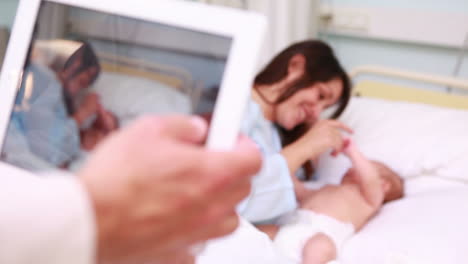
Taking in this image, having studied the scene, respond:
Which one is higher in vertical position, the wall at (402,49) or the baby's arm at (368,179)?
the wall at (402,49)

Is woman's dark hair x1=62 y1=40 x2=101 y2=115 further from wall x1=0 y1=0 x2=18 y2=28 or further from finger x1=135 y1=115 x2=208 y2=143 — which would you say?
wall x1=0 y1=0 x2=18 y2=28

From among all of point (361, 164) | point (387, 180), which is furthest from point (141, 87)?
point (387, 180)

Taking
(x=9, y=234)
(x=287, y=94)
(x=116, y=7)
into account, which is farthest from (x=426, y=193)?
(x=9, y=234)

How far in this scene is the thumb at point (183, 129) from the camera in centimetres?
36

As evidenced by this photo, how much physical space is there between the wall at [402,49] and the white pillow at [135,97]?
4.68 ft

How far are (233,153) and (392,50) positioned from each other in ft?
5.21

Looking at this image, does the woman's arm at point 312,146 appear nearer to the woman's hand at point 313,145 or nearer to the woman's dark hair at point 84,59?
the woman's hand at point 313,145

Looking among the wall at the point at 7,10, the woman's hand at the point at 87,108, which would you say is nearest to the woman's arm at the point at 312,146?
the woman's hand at the point at 87,108

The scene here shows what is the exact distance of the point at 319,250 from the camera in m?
1.03

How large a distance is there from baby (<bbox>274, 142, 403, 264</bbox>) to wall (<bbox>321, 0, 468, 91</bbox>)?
59 centimetres

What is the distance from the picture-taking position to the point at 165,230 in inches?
13.3

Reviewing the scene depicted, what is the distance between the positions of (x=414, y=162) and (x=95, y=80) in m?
1.12

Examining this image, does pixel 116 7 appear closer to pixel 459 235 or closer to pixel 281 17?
pixel 459 235

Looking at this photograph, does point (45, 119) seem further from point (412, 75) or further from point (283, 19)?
point (412, 75)
